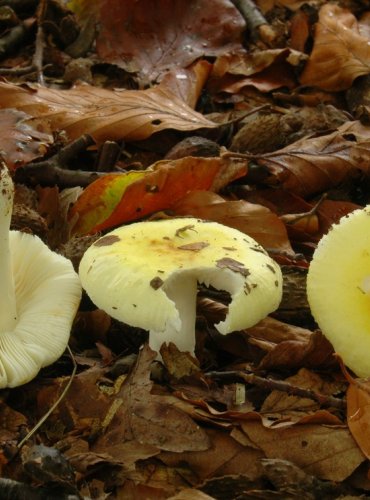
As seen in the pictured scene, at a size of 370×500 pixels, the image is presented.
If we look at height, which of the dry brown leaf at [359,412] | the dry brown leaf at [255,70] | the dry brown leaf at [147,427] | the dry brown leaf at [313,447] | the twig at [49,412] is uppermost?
the dry brown leaf at [255,70]

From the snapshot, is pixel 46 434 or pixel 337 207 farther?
pixel 337 207

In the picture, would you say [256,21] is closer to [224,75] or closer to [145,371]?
[224,75]

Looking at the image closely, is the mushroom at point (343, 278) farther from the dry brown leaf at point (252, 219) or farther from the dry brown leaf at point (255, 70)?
the dry brown leaf at point (255, 70)

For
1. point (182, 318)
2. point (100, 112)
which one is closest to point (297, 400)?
point (182, 318)

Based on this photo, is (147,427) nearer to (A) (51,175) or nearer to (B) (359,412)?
(B) (359,412)

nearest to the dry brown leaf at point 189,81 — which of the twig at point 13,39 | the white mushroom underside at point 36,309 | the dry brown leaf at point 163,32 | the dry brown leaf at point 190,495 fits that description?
the dry brown leaf at point 163,32

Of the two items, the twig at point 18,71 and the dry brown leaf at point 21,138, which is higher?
the dry brown leaf at point 21,138

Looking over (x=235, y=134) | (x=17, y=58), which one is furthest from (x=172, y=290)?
(x=17, y=58)
